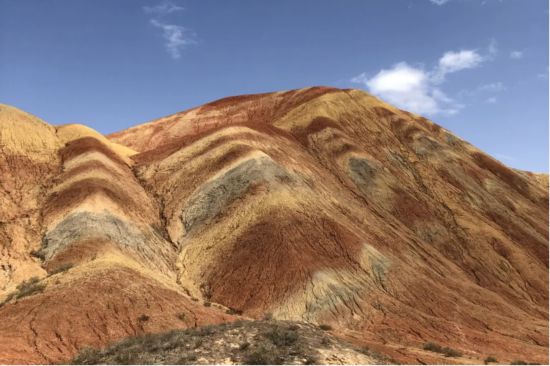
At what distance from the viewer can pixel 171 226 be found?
44.0m

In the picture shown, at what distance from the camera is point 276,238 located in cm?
3766

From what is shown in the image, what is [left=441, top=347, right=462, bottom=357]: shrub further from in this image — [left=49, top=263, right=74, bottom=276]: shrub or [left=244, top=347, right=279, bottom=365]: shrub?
[left=49, top=263, right=74, bottom=276]: shrub

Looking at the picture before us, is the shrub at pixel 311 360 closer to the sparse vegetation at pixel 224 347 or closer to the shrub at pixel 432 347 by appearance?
the sparse vegetation at pixel 224 347

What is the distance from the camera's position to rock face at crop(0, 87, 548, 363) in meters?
28.8

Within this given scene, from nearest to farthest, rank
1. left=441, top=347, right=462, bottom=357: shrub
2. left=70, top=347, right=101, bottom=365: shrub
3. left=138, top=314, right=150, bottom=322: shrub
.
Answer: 1. left=70, top=347, right=101, bottom=365: shrub
2. left=441, top=347, right=462, bottom=357: shrub
3. left=138, top=314, right=150, bottom=322: shrub

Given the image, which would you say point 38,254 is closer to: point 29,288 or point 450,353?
point 29,288

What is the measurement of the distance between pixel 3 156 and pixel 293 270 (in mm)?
32764

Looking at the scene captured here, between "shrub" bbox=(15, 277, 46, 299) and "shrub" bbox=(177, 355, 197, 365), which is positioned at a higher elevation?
"shrub" bbox=(15, 277, 46, 299)

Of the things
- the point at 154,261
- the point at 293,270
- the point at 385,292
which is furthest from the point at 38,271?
the point at 385,292

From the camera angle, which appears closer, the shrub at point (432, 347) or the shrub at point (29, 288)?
the shrub at point (432, 347)

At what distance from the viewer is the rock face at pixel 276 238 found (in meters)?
28.8

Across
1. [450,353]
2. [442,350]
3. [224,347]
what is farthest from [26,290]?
[450,353]

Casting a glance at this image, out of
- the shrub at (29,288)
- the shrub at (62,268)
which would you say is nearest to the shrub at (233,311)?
the shrub at (62,268)

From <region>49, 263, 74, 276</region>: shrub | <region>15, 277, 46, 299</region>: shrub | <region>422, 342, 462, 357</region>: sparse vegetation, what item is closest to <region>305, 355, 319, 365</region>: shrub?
<region>422, 342, 462, 357</region>: sparse vegetation
